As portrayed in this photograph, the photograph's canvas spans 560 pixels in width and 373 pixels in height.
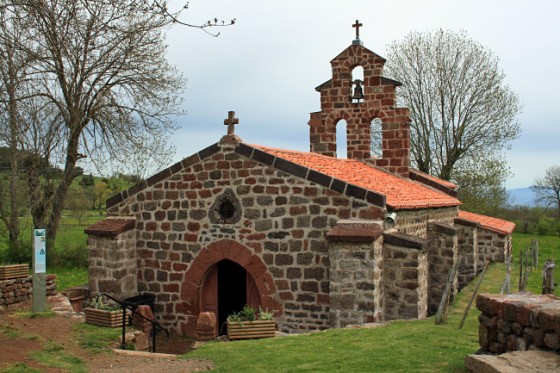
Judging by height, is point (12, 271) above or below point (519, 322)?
below

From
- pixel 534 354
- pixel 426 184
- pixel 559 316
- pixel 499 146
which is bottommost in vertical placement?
pixel 534 354

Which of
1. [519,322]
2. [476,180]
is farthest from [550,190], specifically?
[519,322]

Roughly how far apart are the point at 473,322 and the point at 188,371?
178 inches

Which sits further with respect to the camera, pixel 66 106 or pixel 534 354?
pixel 66 106

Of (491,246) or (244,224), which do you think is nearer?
(244,224)

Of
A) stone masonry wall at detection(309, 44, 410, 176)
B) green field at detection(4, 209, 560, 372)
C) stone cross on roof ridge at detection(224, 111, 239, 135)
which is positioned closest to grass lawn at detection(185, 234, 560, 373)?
green field at detection(4, 209, 560, 372)

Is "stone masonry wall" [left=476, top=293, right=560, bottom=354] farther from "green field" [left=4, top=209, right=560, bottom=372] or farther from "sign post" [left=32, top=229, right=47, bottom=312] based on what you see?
"sign post" [left=32, top=229, right=47, bottom=312]

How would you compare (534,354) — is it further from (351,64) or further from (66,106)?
(66,106)

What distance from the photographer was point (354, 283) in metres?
9.73

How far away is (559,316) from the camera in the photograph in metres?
4.80

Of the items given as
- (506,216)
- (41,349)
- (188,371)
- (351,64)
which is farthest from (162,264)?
(506,216)

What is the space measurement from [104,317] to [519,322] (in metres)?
7.57

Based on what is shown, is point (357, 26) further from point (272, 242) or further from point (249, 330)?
point (249, 330)

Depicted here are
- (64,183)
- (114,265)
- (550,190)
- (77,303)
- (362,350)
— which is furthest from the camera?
(550,190)
